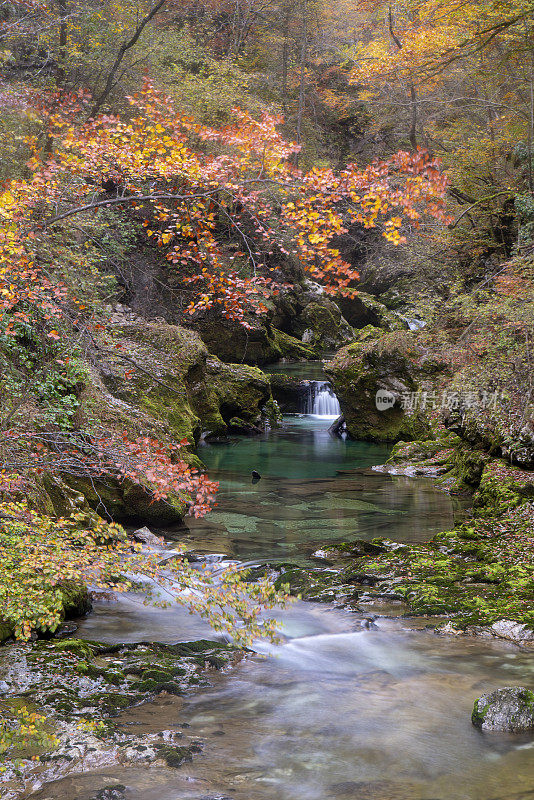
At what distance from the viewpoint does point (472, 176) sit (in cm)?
1697

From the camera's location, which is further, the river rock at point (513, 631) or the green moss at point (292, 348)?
the green moss at point (292, 348)

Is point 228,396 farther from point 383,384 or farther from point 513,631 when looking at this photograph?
point 513,631

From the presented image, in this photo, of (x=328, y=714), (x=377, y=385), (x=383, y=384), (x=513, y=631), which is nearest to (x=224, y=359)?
(x=377, y=385)

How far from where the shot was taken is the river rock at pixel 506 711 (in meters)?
4.18

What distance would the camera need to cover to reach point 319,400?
21.4 meters

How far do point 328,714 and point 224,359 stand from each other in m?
18.7

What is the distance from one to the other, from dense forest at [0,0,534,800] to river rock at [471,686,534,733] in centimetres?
2

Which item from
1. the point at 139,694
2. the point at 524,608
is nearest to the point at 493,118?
the point at 524,608

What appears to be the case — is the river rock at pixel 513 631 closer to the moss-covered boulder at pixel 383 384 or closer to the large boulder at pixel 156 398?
the large boulder at pixel 156 398

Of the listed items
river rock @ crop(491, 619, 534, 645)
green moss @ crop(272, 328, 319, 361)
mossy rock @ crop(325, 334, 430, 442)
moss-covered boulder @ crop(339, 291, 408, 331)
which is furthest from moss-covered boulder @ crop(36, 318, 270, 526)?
moss-covered boulder @ crop(339, 291, 408, 331)

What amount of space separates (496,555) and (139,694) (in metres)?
4.74

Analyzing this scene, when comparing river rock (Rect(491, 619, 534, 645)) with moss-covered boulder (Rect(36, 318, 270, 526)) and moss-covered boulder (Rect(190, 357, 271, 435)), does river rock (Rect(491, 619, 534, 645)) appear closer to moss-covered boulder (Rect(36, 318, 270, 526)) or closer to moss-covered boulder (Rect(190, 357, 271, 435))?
moss-covered boulder (Rect(36, 318, 270, 526))

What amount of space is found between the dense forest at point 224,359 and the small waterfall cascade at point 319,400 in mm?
82

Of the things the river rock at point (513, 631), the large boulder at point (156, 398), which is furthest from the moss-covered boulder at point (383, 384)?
the river rock at point (513, 631)
